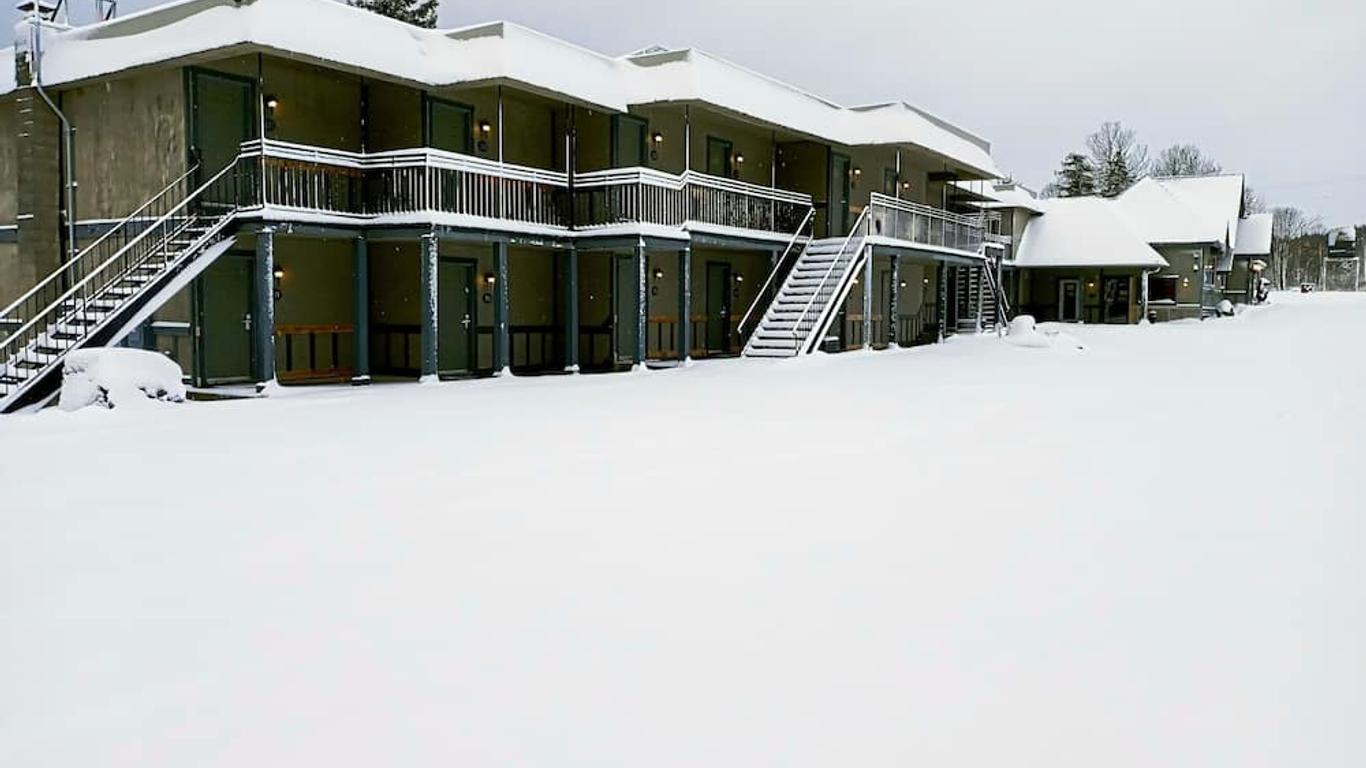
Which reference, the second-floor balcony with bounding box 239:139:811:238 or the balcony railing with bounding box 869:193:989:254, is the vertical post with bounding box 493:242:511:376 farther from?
the balcony railing with bounding box 869:193:989:254

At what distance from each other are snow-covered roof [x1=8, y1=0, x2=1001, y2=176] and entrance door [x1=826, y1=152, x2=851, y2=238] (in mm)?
2922

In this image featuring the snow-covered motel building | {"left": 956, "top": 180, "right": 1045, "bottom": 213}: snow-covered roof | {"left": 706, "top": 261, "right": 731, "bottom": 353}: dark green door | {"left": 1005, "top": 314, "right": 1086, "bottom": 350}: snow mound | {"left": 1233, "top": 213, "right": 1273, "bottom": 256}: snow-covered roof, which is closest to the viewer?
the snow-covered motel building

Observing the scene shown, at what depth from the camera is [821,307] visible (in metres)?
25.0

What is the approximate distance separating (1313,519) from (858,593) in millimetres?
3946

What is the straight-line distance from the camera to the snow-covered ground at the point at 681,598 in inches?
158

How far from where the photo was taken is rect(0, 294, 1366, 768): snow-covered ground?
4.02 metres

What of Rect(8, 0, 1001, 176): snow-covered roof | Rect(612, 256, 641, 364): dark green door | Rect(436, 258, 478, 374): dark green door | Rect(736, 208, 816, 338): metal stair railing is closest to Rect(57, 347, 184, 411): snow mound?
Rect(8, 0, 1001, 176): snow-covered roof

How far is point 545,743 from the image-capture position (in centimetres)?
392

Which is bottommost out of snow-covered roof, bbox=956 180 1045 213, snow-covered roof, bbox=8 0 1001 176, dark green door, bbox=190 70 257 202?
dark green door, bbox=190 70 257 202

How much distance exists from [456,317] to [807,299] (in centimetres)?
855

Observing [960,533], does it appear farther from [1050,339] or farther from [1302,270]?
[1302,270]

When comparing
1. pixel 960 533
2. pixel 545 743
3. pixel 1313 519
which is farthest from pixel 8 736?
pixel 1313 519

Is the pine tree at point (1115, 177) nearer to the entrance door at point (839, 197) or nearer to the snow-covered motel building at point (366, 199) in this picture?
the entrance door at point (839, 197)

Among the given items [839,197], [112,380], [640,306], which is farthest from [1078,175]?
[112,380]
